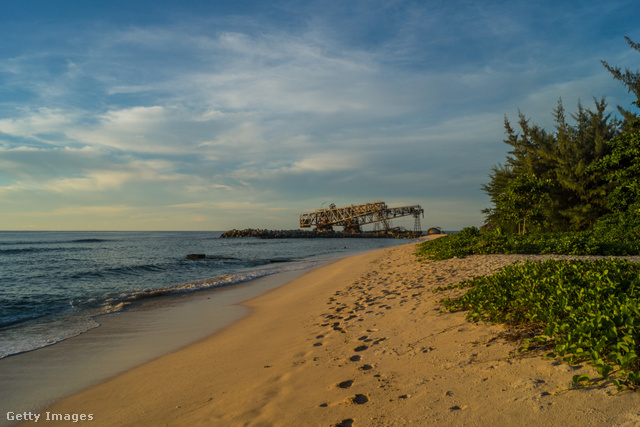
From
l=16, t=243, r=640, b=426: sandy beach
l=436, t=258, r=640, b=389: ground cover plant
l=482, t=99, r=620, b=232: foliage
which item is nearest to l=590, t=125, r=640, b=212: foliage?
l=482, t=99, r=620, b=232: foliage

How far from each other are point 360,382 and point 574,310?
236cm

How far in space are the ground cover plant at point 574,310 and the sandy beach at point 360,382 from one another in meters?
0.16

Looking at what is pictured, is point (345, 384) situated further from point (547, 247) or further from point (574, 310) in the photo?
point (547, 247)

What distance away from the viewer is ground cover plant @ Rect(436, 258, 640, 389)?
8.75 feet

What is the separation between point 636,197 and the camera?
16188mm

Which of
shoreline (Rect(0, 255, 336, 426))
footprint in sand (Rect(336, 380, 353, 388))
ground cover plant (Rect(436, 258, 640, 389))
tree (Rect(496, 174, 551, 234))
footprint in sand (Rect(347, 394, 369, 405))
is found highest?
tree (Rect(496, 174, 551, 234))

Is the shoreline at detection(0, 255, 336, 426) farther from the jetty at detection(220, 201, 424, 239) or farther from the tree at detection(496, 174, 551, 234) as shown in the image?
the jetty at detection(220, 201, 424, 239)

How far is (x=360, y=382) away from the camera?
3445 mm

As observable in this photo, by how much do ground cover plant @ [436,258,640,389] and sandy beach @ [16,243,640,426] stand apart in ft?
0.54

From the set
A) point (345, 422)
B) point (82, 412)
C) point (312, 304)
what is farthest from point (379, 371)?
point (312, 304)

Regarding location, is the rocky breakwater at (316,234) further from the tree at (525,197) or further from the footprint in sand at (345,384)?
the footprint in sand at (345,384)

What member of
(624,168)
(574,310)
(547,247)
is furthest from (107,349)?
(624,168)

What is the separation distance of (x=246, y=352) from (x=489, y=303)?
144 inches

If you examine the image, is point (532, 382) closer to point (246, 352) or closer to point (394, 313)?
point (394, 313)
